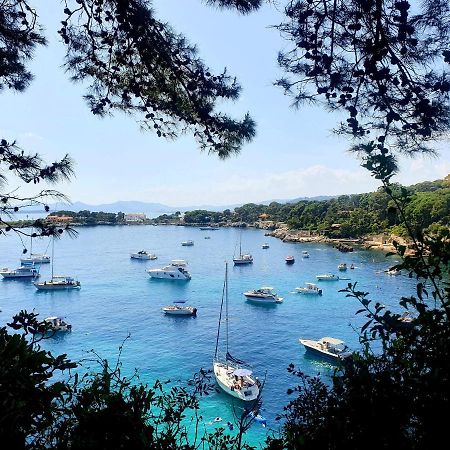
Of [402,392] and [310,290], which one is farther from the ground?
[402,392]

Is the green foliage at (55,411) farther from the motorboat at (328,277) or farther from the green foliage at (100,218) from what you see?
the green foliage at (100,218)

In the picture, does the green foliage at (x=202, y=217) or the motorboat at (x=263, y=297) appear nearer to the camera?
the motorboat at (x=263, y=297)

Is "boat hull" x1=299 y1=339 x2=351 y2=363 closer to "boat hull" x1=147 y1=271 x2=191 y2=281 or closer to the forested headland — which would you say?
the forested headland

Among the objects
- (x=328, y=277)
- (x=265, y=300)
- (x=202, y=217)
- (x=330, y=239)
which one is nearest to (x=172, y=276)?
(x=265, y=300)

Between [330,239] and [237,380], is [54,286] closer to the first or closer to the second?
[237,380]

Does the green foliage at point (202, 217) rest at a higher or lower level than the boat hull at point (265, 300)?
higher

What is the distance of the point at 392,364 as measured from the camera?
186 centimetres

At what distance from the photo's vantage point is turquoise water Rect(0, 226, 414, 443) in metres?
15.3

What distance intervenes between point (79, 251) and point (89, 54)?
168 ft

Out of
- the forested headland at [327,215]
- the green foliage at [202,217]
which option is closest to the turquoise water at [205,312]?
the forested headland at [327,215]

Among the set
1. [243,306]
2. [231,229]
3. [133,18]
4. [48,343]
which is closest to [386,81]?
[133,18]

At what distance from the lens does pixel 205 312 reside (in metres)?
23.4

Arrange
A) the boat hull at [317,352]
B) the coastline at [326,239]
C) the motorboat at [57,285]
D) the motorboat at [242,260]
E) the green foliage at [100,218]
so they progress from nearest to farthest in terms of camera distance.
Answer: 1. the boat hull at [317,352]
2. the motorboat at [57,285]
3. the motorboat at [242,260]
4. the coastline at [326,239]
5. the green foliage at [100,218]

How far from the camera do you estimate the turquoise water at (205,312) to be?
15.3 meters
